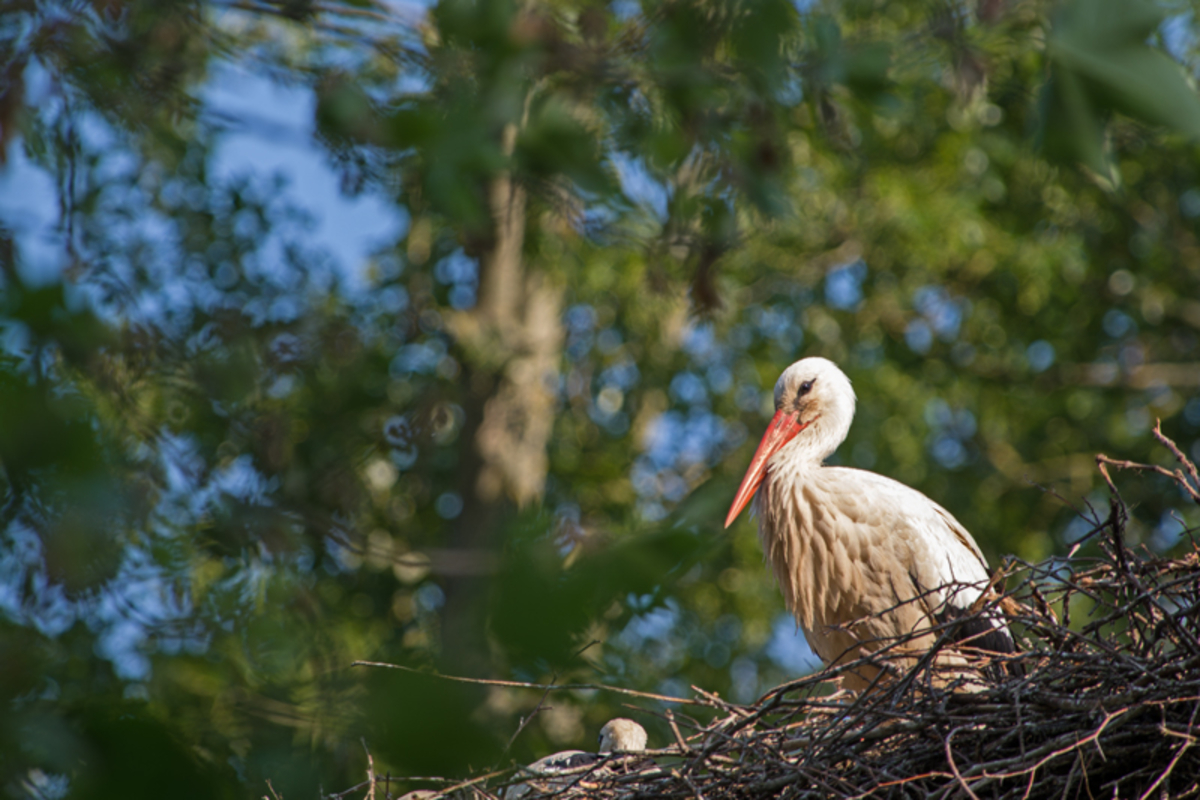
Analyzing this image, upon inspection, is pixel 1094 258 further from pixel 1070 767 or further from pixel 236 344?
pixel 236 344

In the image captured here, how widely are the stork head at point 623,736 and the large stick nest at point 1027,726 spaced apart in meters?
0.85

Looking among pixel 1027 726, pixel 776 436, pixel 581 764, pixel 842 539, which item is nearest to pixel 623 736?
pixel 581 764

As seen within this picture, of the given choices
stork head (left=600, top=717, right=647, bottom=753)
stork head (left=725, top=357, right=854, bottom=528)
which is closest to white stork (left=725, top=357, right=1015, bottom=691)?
stork head (left=725, top=357, right=854, bottom=528)

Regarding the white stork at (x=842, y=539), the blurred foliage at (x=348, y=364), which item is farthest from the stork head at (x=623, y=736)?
the white stork at (x=842, y=539)

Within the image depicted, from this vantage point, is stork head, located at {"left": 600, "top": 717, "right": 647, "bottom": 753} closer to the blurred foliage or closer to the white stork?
the blurred foliage

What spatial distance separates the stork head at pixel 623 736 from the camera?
329cm

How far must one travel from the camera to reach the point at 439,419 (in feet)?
8.36

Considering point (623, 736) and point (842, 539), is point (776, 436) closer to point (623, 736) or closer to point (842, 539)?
point (842, 539)

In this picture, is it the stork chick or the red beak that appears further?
the red beak

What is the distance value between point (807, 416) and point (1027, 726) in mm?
1787

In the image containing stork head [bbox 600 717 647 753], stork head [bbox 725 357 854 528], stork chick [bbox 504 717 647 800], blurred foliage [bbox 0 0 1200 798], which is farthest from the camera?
stork head [bbox 725 357 854 528]

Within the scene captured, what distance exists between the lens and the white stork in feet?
10.2

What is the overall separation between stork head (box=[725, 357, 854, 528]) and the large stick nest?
127 centimetres

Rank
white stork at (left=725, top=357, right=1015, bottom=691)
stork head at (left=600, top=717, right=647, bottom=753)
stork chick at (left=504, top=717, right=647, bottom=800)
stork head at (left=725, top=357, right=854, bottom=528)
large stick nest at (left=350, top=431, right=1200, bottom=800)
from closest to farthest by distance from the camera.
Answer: large stick nest at (left=350, top=431, right=1200, bottom=800), stork chick at (left=504, top=717, right=647, bottom=800), white stork at (left=725, top=357, right=1015, bottom=691), stork head at (left=600, top=717, right=647, bottom=753), stork head at (left=725, top=357, right=854, bottom=528)
